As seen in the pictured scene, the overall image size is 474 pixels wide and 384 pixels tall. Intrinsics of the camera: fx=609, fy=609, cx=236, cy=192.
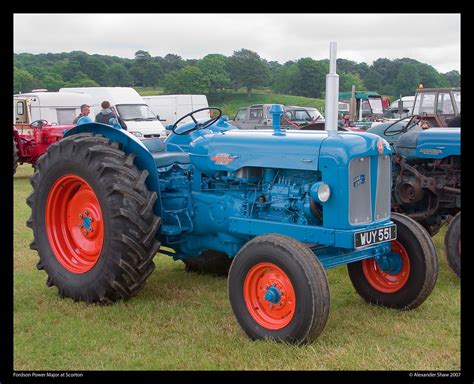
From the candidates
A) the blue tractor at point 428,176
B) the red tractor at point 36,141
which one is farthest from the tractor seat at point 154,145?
the red tractor at point 36,141

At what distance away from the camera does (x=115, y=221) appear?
479 centimetres

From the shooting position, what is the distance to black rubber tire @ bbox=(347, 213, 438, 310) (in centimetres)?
483

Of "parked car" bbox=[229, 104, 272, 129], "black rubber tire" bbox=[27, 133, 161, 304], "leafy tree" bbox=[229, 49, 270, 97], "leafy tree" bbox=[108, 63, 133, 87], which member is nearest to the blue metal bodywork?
"black rubber tire" bbox=[27, 133, 161, 304]

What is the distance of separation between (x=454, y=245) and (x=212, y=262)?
2.31 m

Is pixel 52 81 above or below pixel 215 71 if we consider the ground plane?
below

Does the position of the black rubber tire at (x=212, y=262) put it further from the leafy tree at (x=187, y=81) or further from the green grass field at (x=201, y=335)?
the leafy tree at (x=187, y=81)

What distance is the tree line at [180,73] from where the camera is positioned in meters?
29.9

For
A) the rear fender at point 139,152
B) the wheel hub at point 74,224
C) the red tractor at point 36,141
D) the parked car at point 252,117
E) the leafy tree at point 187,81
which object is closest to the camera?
the rear fender at point 139,152

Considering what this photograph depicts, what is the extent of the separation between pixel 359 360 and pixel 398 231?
4.78 ft

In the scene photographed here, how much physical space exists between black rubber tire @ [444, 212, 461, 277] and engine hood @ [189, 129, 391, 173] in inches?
59.1

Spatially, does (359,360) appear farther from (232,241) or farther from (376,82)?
(376,82)

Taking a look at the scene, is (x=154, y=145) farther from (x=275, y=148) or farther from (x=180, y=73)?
(x=180, y=73)

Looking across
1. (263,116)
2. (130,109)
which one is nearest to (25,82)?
(130,109)

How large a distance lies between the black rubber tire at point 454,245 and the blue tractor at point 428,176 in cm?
112
